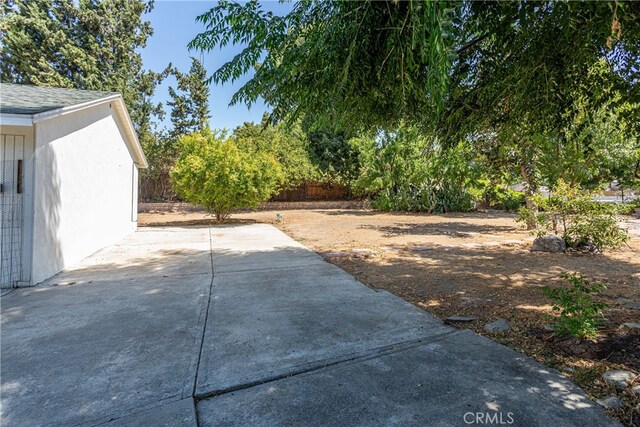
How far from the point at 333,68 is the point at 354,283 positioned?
10.0 feet

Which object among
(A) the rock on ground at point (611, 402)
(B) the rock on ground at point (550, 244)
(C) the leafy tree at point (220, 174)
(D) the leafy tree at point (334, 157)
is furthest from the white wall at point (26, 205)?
(D) the leafy tree at point (334, 157)

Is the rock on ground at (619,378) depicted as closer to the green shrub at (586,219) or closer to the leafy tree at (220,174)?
the green shrub at (586,219)

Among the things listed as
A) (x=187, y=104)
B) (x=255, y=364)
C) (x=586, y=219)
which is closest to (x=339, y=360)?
(x=255, y=364)

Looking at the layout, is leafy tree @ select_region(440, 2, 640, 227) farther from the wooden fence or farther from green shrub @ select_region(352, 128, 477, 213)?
the wooden fence

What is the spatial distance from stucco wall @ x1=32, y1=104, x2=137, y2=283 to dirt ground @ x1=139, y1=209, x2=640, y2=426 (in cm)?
454

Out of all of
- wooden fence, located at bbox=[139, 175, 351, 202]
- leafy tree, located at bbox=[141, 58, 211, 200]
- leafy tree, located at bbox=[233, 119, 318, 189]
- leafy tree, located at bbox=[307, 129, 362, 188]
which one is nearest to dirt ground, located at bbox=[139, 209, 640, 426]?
leafy tree, located at bbox=[233, 119, 318, 189]

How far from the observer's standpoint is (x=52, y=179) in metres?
4.93

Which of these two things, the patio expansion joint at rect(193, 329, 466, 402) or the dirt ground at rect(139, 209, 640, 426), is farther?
the dirt ground at rect(139, 209, 640, 426)

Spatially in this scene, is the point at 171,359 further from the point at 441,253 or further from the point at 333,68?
the point at 441,253

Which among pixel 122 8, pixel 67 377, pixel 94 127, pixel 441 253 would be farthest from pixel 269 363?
pixel 122 8

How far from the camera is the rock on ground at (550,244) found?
685 centimetres

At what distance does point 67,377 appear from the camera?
222cm

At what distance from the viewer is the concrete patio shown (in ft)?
6.11

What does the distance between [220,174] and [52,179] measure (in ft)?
22.6
